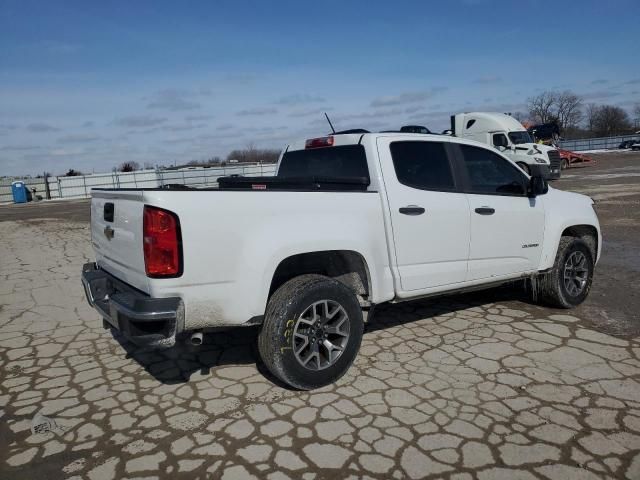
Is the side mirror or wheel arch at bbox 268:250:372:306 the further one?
the side mirror

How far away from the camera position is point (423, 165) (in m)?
4.31

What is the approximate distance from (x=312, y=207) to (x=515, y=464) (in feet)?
6.59

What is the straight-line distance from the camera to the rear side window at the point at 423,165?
414 centimetres

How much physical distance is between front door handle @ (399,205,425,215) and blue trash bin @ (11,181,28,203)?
1303 inches

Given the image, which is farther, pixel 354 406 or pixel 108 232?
pixel 108 232

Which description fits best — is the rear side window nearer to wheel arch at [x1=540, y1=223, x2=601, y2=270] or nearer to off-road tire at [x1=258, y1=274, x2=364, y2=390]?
off-road tire at [x1=258, y1=274, x2=364, y2=390]

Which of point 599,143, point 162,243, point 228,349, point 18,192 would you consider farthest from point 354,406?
point 599,143

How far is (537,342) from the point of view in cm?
443

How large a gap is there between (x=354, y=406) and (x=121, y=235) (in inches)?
78.5

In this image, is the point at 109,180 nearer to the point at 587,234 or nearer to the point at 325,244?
the point at 587,234

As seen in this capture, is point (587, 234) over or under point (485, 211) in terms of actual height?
under

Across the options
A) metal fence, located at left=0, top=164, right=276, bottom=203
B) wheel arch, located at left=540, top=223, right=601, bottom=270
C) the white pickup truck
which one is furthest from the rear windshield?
metal fence, located at left=0, top=164, right=276, bottom=203

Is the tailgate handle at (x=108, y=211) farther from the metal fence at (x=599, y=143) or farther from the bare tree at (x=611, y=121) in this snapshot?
the bare tree at (x=611, y=121)

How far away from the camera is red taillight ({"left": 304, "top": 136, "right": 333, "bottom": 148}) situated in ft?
14.7
